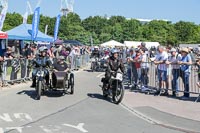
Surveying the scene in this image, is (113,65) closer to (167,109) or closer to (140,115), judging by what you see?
(167,109)

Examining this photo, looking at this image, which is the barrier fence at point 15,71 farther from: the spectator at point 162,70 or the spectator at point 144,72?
the spectator at point 162,70

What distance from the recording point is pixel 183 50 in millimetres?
13750

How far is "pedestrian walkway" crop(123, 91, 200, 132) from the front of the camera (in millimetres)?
9523

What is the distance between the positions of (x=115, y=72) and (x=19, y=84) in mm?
6237

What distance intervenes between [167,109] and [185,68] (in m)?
2.55

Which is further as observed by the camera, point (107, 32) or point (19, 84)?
point (107, 32)

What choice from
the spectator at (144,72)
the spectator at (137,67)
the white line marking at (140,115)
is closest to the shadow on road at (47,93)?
the white line marking at (140,115)

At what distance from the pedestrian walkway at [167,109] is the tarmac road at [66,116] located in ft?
1.48

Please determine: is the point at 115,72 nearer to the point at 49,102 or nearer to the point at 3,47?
the point at 49,102

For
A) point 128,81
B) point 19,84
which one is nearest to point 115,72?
point 128,81

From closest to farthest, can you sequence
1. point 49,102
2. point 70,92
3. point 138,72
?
point 49,102
point 70,92
point 138,72

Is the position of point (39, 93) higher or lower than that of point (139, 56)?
lower

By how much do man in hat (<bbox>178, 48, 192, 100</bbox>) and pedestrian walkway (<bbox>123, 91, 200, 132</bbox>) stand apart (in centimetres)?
52

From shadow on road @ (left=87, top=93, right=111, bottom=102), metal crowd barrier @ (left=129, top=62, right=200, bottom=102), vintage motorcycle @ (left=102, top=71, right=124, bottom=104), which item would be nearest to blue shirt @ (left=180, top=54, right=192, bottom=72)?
metal crowd barrier @ (left=129, top=62, right=200, bottom=102)
